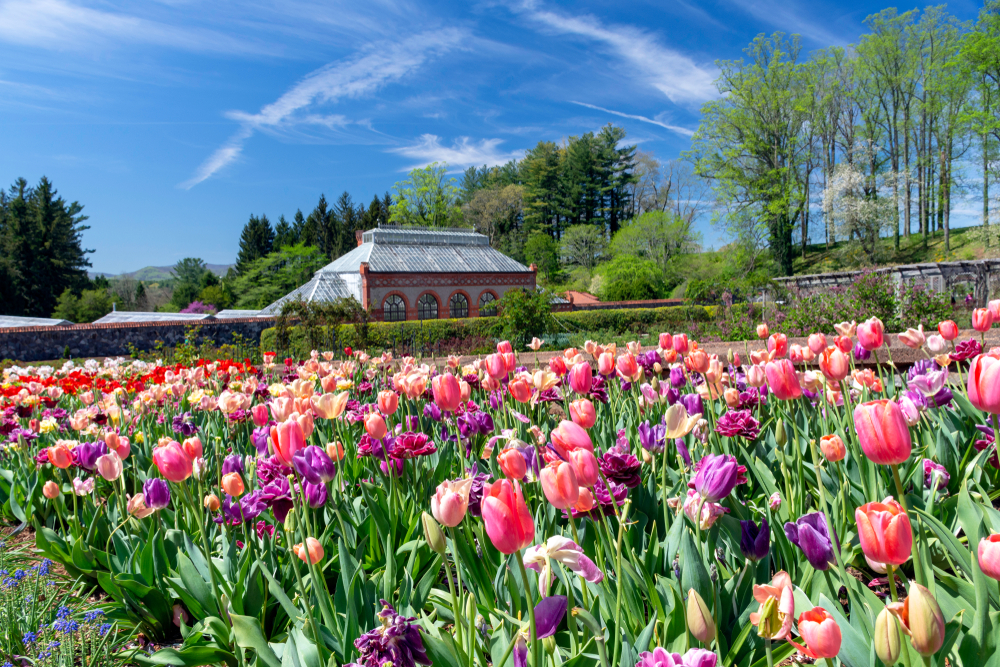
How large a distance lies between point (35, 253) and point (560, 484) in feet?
147

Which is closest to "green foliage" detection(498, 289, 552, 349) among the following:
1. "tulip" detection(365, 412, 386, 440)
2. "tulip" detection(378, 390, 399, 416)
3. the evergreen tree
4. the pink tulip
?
the pink tulip

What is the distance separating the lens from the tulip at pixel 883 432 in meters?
0.99

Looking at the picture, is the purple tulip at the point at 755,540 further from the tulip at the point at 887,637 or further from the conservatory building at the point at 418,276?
the conservatory building at the point at 418,276

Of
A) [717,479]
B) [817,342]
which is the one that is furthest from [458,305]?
[717,479]

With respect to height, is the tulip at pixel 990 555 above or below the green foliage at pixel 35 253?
below

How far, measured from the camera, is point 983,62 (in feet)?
86.2

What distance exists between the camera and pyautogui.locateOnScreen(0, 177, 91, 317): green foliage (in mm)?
34281

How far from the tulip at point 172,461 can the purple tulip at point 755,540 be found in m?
1.46

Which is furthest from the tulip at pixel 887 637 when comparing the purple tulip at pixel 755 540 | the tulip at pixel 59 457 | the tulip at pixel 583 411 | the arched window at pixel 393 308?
the arched window at pixel 393 308

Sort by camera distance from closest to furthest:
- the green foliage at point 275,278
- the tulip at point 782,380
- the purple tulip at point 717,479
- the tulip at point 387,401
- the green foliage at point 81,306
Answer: the purple tulip at point 717,479, the tulip at point 782,380, the tulip at point 387,401, the green foliage at point 81,306, the green foliage at point 275,278

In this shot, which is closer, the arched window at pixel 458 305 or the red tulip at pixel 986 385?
the red tulip at pixel 986 385

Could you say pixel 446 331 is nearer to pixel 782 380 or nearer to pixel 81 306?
pixel 782 380

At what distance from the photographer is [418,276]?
26234 millimetres

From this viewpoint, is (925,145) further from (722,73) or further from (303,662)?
(303,662)
